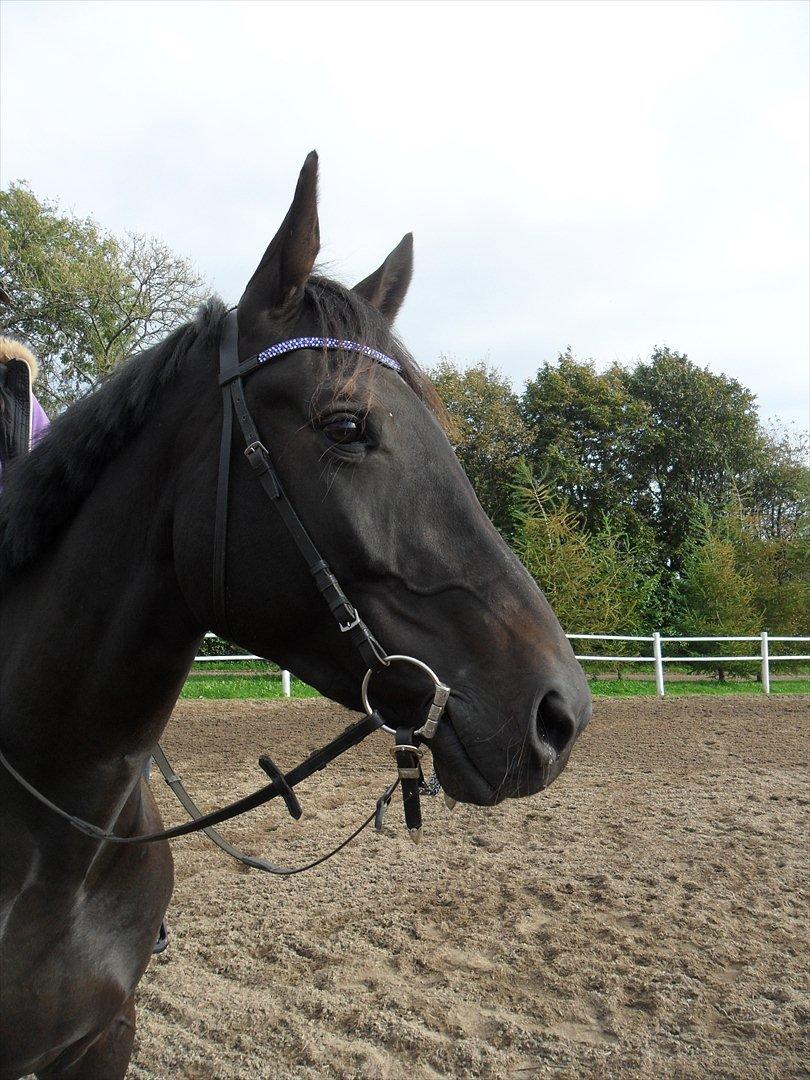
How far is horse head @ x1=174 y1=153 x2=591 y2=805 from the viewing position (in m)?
1.50

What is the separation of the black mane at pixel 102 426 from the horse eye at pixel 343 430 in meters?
0.24

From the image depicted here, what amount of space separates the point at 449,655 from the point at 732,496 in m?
29.5

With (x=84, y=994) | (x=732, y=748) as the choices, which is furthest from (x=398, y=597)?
(x=732, y=748)

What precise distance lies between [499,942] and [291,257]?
4060 millimetres

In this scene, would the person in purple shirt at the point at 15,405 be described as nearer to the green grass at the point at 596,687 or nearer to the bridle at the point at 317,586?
the bridle at the point at 317,586

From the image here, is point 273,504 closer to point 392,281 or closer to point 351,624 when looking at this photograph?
point 351,624

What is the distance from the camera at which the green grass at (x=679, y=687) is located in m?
16.3

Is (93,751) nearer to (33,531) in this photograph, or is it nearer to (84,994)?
(33,531)

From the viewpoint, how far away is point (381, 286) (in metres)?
2.06

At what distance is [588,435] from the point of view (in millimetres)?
30156

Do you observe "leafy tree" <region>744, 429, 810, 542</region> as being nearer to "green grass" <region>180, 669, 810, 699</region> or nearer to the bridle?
"green grass" <region>180, 669, 810, 699</region>

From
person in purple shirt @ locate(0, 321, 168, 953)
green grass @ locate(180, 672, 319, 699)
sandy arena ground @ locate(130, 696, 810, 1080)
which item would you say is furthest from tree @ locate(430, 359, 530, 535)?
person in purple shirt @ locate(0, 321, 168, 953)

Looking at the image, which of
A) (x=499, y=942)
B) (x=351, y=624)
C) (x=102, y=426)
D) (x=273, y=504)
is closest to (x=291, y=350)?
(x=273, y=504)

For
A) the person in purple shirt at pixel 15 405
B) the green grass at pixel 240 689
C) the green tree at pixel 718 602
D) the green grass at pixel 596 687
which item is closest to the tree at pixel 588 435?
the green tree at pixel 718 602
